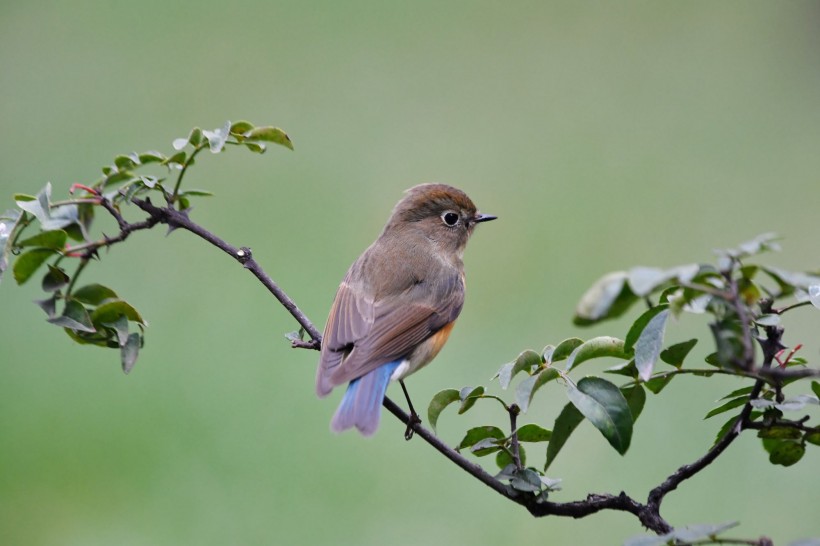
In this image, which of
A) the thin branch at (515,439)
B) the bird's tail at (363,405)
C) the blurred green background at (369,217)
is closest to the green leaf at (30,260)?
the bird's tail at (363,405)

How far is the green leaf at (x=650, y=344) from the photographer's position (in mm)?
1762

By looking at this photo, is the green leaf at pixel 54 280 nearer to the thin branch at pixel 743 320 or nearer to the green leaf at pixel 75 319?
the green leaf at pixel 75 319

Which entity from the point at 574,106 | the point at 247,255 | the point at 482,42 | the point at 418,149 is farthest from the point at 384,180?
the point at 247,255

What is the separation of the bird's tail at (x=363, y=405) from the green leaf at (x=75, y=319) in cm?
78

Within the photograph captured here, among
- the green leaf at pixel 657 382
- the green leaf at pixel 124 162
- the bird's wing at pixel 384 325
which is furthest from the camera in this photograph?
the bird's wing at pixel 384 325

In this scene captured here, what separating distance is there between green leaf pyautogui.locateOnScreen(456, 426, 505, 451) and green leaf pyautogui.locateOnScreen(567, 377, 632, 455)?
0.33m

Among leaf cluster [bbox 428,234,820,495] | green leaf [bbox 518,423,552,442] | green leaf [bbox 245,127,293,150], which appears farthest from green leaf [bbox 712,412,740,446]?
green leaf [bbox 245,127,293,150]

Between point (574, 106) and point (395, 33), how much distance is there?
6.55ft

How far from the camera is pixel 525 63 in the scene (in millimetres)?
10016

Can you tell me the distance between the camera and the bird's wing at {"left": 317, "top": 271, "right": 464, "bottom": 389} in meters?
3.23

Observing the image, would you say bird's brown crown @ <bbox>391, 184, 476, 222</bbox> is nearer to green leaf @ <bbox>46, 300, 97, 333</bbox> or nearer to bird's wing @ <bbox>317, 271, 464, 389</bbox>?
bird's wing @ <bbox>317, 271, 464, 389</bbox>

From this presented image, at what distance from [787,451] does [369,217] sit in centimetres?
560

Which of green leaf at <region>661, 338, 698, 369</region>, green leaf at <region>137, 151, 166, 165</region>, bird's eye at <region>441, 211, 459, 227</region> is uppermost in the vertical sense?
bird's eye at <region>441, 211, 459, 227</region>

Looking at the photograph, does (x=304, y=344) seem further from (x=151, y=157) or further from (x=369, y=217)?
(x=369, y=217)
